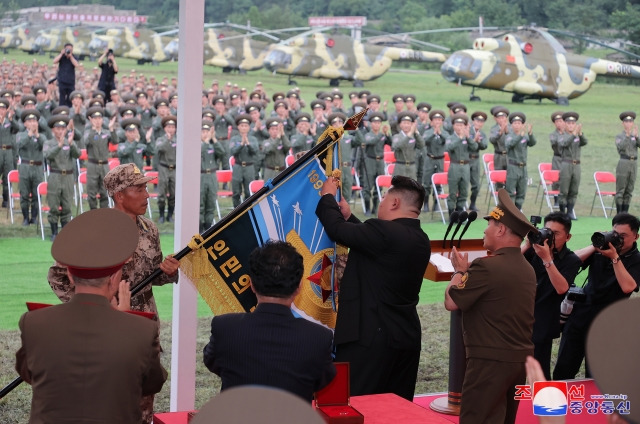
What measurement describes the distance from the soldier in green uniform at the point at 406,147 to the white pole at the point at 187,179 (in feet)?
29.1

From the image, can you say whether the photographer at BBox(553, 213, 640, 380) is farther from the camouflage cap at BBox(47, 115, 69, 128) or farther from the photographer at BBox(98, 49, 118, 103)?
the photographer at BBox(98, 49, 118, 103)

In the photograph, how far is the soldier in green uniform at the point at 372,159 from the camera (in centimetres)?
1376

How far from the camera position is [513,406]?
14.0 ft

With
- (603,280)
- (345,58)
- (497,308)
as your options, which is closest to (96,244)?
(497,308)

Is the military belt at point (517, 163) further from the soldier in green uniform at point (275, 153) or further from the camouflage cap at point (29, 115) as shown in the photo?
the camouflage cap at point (29, 115)

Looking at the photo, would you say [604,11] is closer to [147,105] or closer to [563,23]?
[563,23]

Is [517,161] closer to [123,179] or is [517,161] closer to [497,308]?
[497,308]

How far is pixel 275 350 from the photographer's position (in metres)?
2.78

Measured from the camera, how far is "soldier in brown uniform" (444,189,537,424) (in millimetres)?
3992

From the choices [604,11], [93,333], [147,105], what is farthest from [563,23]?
[93,333]

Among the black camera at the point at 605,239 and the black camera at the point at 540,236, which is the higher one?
the black camera at the point at 540,236

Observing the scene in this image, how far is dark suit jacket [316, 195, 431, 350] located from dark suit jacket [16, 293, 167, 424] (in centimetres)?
151

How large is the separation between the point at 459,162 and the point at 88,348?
37.2 ft

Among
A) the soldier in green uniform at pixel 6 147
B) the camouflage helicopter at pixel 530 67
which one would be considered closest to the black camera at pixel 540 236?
the soldier in green uniform at pixel 6 147
